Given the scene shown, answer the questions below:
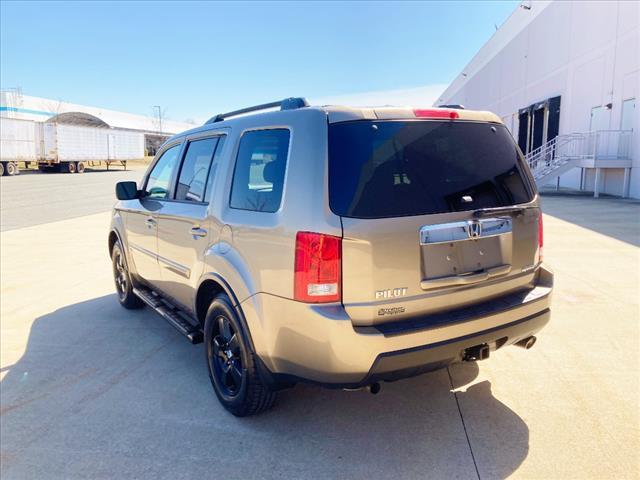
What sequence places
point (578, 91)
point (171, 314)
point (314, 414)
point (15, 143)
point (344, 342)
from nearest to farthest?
1. point (344, 342)
2. point (314, 414)
3. point (171, 314)
4. point (578, 91)
5. point (15, 143)

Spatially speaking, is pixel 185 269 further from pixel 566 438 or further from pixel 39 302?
pixel 39 302

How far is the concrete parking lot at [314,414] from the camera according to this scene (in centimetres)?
287

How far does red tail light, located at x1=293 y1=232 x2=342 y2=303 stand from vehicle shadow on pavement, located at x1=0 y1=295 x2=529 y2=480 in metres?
1.00

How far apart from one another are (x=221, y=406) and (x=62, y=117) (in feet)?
223

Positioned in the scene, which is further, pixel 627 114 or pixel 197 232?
pixel 627 114

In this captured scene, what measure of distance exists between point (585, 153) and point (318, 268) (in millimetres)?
22847

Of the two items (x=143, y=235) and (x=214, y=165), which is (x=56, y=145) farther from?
(x=214, y=165)

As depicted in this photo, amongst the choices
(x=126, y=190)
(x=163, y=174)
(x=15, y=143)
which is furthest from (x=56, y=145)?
(x=163, y=174)

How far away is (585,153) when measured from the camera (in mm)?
22000

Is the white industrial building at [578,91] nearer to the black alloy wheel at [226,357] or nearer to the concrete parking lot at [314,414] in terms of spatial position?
the concrete parking lot at [314,414]

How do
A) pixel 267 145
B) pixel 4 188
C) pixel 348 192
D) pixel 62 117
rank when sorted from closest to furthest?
1. pixel 348 192
2. pixel 267 145
3. pixel 4 188
4. pixel 62 117

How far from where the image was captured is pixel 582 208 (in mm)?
16203

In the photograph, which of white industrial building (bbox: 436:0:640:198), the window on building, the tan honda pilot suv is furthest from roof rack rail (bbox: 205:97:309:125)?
the window on building

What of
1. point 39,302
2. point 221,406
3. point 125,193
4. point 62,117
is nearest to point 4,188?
point 39,302
